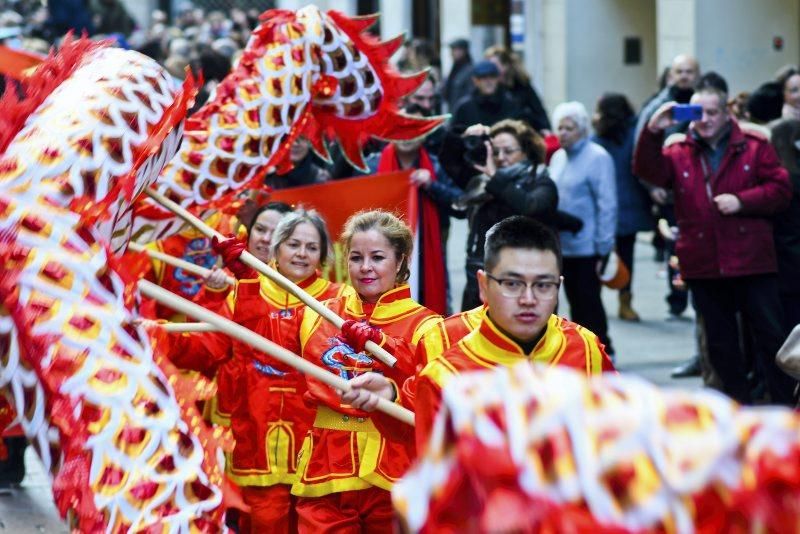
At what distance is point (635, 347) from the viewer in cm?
1103

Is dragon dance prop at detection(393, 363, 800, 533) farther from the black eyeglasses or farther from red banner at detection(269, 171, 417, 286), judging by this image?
red banner at detection(269, 171, 417, 286)

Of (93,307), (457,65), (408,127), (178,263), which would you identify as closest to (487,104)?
(408,127)

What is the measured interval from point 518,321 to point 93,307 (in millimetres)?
1146

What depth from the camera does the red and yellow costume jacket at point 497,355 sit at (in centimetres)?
427

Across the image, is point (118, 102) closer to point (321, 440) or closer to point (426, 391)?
point (426, 391)

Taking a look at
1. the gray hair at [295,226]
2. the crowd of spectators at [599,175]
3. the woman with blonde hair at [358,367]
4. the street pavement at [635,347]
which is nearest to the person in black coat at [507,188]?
the crowd of spectators at [599,175]

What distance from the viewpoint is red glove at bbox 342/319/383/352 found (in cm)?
530

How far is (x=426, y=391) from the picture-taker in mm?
4273

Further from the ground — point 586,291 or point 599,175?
point 599,175

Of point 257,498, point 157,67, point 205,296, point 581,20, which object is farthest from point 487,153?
point 581,20

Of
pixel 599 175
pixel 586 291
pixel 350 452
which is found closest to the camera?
pixel 350 452

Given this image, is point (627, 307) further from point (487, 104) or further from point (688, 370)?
point (688, 370)

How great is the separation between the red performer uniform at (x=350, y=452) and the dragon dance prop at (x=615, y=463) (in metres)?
2.84

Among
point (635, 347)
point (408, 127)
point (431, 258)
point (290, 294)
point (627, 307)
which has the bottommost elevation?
point (635, 347)
